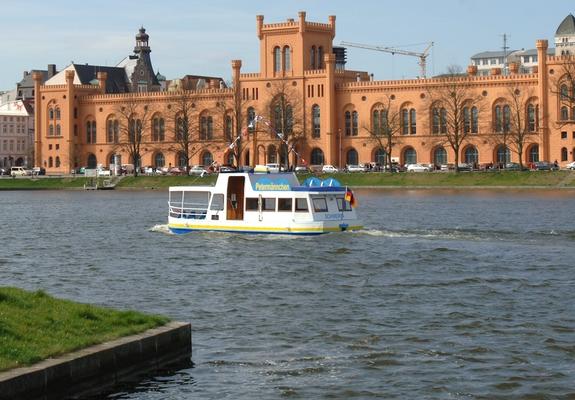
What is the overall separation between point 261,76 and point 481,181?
46.5m

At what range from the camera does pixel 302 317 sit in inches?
1288

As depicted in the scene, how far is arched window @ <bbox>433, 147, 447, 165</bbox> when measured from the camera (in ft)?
501

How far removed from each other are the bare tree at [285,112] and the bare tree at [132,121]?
81.5ft

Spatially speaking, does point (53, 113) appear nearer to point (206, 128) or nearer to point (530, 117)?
point (206, 128)

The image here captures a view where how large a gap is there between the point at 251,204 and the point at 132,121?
11531 cm

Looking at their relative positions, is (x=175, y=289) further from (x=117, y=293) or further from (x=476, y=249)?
(x=476, y=249)

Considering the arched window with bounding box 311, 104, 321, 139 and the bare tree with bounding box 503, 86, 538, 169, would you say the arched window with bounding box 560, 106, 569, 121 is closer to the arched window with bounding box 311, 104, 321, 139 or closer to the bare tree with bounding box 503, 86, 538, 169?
the bare tree with bounding box 503, 86, 538, 169

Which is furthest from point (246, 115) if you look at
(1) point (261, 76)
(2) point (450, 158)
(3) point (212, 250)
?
(3) point (212, 250)

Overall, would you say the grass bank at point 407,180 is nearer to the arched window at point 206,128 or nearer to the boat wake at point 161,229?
the arched window at point 206,128

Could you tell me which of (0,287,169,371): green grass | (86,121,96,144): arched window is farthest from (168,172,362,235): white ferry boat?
(86,121,96,144): arched window

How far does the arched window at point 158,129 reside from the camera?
177750mm

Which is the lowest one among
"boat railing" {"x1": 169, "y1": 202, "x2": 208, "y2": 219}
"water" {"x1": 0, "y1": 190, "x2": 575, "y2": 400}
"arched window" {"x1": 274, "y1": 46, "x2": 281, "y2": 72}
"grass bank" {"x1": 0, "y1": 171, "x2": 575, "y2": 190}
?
"water" {"x1": 0, "y1": 190, "x2": 575, "y2": 400}

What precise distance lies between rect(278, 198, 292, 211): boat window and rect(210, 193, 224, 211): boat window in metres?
3.88

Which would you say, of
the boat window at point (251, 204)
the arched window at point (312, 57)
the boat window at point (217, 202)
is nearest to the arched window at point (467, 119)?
the arched window at point (312, 57)
